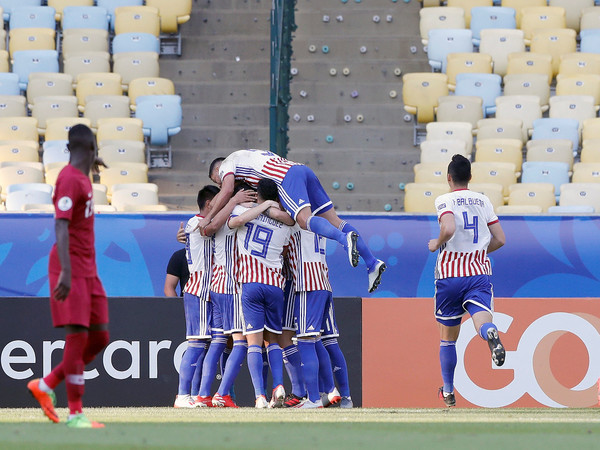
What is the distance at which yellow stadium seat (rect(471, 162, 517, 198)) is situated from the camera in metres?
13.9

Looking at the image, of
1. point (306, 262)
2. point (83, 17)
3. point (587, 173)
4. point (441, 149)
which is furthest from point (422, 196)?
point (83, 17)

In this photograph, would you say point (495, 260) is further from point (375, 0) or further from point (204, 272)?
point (375, 0)

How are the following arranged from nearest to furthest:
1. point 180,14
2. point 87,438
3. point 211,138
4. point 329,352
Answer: point 87,438 → point 329,352 → point 211,138 → point 180,14

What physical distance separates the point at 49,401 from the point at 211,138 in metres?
10.0

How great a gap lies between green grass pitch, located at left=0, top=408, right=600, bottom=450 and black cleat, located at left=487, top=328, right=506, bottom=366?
973 millimetres

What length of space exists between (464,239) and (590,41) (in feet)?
27.2

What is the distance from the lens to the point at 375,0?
17266 mm

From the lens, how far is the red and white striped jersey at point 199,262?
9906 mm

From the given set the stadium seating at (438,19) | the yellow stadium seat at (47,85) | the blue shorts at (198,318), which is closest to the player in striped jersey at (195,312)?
the blue shorts at (198,318)

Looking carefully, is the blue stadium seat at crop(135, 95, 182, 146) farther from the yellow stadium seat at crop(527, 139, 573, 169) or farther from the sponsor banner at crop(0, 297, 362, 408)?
the sponsor banner at crop(0, 297, 362, 408)

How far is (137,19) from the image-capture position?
16.8m

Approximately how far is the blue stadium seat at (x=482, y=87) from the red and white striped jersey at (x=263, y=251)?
7.09m

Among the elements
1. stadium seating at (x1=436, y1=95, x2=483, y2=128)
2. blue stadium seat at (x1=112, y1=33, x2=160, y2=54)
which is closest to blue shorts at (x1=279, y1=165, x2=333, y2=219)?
stadium seating at (x1=436, y1=95, x2=483, y2=128)

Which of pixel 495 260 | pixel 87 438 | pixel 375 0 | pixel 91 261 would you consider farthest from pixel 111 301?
pixel 375 0
